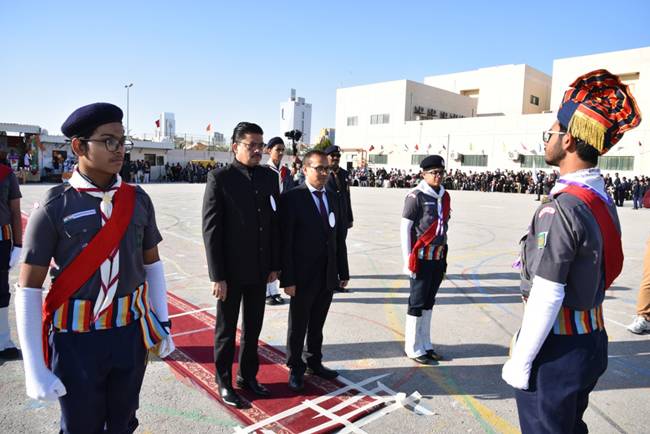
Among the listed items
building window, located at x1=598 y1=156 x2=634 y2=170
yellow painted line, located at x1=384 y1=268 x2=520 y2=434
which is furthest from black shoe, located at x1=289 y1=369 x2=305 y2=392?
building window, located at x1=598 y1=156 x2=634 y2=170

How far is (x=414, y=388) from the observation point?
396 cm

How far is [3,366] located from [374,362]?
351cm

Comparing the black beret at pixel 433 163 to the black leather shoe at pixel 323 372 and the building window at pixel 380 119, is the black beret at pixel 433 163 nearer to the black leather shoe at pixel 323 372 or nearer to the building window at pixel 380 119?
the black leather shoe at pixel 323 372

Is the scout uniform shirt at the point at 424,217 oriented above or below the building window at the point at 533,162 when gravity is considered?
below

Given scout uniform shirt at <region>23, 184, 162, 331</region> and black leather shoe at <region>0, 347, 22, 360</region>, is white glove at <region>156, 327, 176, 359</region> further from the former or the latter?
black leather shoe at <region>0, 347, 22, 360</region>

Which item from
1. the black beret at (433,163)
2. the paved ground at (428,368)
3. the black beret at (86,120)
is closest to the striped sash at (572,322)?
the paved ground at (428,368)

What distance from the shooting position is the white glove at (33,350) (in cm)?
200

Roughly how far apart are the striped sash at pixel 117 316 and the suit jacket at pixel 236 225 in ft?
3.39

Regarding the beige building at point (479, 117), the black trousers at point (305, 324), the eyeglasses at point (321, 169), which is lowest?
the black trousers at point (305, 324)

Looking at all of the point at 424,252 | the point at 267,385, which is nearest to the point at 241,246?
the point at 267,385

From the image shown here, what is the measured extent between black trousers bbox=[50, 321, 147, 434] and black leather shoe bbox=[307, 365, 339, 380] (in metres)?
2.06

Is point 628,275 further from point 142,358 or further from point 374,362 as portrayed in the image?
point 142,358

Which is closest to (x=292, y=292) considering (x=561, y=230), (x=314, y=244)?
(x=314, y=244)

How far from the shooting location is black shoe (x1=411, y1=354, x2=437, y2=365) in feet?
14.8
